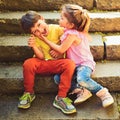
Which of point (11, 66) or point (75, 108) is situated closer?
point (75, 108)

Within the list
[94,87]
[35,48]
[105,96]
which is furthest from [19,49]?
[105,96]

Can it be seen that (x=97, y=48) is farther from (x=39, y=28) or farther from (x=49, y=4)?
(x=49, y=4)

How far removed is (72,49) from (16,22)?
0.86m

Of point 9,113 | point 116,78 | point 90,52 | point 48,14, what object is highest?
point 48,14

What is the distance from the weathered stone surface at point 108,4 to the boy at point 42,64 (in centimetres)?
91

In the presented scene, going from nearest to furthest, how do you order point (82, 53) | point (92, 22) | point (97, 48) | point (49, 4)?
point (82, 53) < point (97, 48) < point (92, 22) < point (49, 4)

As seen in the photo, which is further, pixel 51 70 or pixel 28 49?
pixel 28 49

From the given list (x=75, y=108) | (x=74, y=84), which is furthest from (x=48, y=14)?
(x=75, y=108)

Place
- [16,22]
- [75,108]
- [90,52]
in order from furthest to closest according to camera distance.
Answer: [16,22]
[90,52]
[75,108]

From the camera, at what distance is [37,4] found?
3.93 metres

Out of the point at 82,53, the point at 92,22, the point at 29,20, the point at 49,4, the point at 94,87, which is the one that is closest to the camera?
the point at 29,20

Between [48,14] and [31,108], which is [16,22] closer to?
[48,14]

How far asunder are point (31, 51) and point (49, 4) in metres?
0.73

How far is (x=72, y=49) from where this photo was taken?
324 centimetres
